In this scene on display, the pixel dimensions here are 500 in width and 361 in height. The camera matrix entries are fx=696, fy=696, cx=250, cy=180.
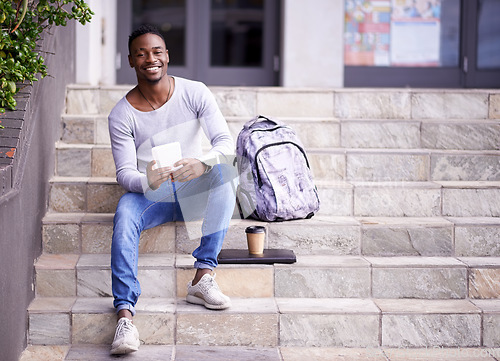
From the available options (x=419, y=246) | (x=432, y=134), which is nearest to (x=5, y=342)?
(x=419, y=246)

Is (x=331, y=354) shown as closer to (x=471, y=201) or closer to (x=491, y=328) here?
(x=491, y=328)

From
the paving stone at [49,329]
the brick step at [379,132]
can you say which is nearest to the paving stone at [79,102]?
the brick step at [379,132]

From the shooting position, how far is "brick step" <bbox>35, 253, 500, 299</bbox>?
3.79 metres

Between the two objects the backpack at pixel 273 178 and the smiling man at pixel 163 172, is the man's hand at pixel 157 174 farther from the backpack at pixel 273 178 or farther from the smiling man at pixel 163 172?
the backpack at pixel 273 178

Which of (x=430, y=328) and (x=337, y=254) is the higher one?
(x=337, y=254)

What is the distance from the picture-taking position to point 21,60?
314 centimetres

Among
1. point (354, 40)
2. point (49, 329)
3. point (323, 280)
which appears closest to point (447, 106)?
point (354, 40)

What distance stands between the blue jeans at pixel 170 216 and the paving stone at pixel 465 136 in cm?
193

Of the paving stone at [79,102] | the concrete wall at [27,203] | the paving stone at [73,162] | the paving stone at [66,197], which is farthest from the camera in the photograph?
the paving stone at [79,102]

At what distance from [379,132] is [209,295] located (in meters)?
2.09

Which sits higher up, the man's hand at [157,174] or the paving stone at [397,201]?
the man's hand at [157,174]

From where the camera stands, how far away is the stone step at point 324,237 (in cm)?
405

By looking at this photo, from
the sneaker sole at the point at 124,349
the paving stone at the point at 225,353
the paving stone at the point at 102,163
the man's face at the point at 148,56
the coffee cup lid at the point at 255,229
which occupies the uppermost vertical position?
the man's face at the point at 148,56

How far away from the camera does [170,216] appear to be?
3.95 meters
